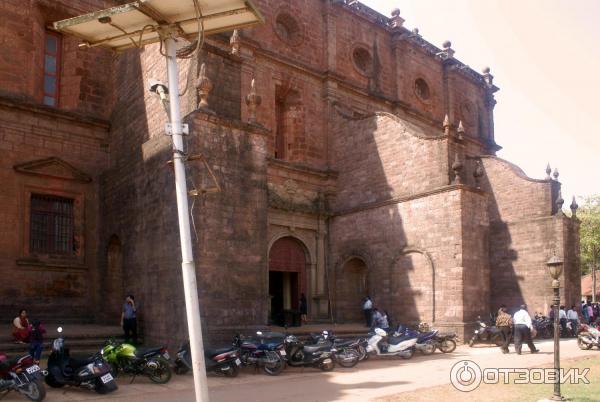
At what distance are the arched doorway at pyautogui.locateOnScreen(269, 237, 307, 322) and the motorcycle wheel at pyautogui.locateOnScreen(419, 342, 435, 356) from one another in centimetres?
598

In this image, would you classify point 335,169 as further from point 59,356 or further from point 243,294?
point 59,356

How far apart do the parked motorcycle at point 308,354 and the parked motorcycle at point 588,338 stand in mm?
7916

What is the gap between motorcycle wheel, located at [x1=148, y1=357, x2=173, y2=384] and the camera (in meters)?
10.3

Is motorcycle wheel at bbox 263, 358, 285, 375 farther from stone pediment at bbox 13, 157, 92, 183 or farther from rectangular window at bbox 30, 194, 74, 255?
stone pediment at bbox 13, 157, 92, 183

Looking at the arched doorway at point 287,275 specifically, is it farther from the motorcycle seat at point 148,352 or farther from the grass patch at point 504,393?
the grass patch at point 504,393

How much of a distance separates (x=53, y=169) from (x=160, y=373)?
8.23 metres

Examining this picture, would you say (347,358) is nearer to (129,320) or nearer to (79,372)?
(129,320)

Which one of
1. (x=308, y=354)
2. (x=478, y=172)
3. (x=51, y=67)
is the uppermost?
(x=51, y=67)

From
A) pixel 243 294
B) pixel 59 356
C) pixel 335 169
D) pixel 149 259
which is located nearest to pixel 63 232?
pixel 149 259

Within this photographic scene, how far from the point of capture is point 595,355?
47.3 feet

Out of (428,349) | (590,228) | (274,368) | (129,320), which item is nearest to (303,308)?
(428,349)

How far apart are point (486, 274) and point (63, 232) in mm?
12522

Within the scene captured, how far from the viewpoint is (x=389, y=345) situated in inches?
567

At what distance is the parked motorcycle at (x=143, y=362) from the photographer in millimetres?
10297
